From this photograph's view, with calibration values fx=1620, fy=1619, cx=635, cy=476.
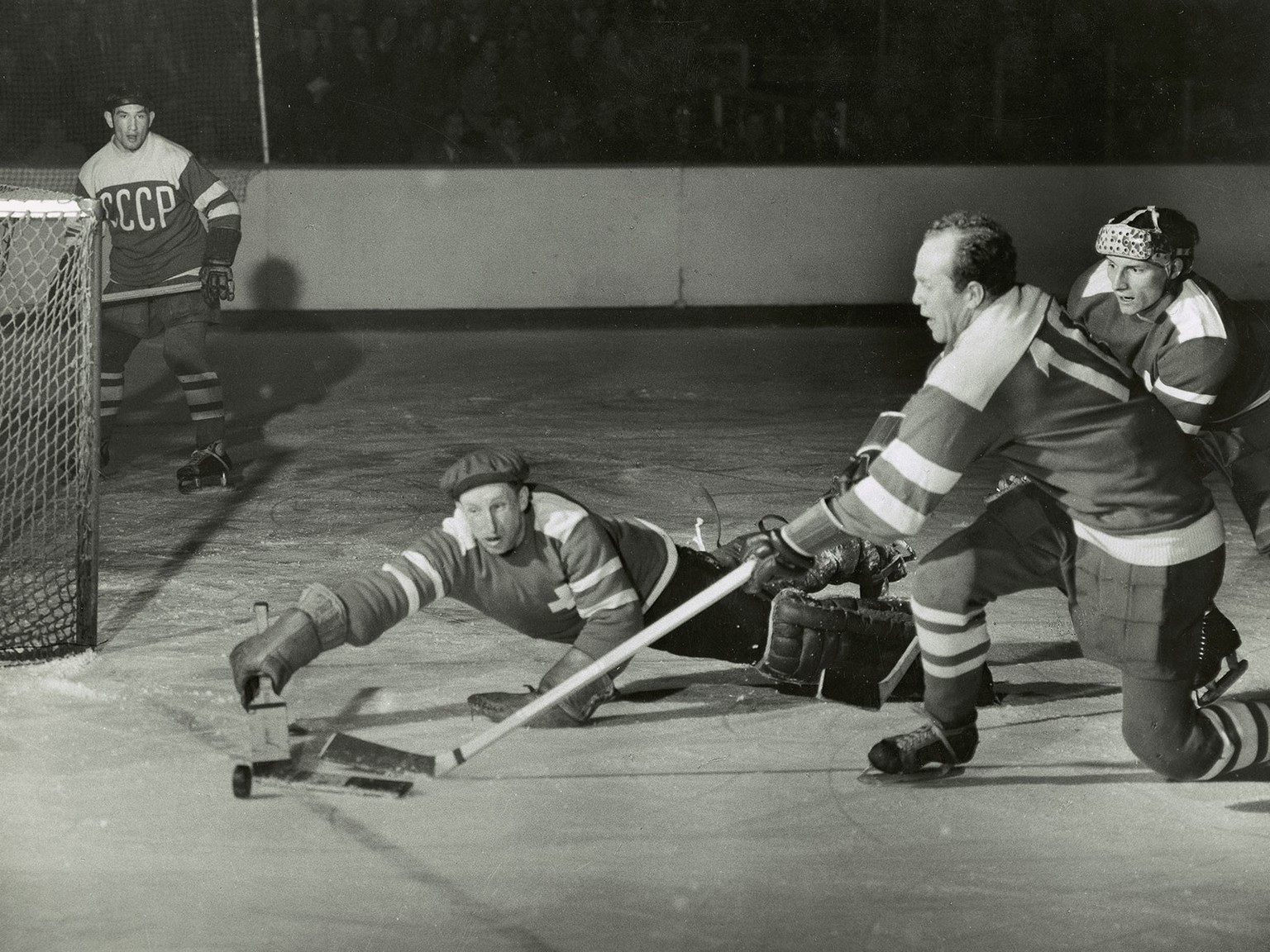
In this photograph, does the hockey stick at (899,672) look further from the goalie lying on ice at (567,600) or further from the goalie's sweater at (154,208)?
the goalie's sweater at (154,208)

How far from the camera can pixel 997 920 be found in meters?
3.09

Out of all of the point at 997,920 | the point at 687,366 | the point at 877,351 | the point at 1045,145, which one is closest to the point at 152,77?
the point at 687,366

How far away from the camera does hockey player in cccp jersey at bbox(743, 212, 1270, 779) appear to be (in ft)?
10.9

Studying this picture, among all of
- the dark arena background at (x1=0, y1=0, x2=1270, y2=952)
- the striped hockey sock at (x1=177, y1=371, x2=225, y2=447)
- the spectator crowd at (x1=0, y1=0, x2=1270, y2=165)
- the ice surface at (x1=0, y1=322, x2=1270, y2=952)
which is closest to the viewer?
the ice surface at (x1=0, y1=322, x2=1270, y2=952)

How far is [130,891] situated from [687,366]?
283 inches

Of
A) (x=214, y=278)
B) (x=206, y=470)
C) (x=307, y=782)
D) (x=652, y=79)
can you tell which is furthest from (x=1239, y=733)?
(x=652, y=79)

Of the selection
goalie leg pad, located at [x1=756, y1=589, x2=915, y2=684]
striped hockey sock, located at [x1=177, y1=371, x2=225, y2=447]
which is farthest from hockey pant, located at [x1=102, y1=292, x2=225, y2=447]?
goalie leg pad, located at [x1=756, y1=589, x2=915, y2=684]

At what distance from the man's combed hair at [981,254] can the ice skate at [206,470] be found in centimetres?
432

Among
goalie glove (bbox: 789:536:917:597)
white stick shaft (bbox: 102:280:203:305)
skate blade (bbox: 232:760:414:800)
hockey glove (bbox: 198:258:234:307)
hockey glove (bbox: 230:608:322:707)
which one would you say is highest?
hockey glove (bbox: 198:258:234:307)

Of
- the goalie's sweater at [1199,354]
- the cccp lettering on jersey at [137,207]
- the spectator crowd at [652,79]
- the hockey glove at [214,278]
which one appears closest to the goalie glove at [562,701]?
the goalie's sweater at [1199,354]

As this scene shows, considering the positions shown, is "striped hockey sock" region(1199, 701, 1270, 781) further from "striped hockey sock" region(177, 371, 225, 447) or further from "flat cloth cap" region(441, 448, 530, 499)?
"striped hockey sock" region(177, 371, 225, 447)

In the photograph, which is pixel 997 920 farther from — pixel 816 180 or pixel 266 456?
pixel 816 180

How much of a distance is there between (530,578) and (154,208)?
162 inches

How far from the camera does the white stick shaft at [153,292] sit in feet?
23.6
